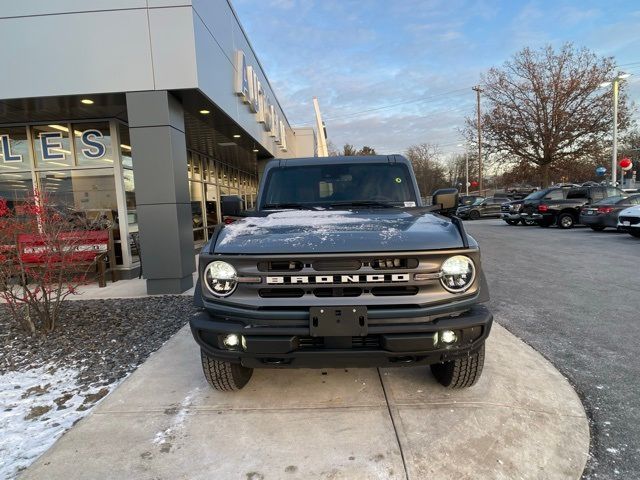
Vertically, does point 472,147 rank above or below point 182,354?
above

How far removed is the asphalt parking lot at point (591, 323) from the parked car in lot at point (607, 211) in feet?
15.1

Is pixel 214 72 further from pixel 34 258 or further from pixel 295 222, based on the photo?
pixel 295 222

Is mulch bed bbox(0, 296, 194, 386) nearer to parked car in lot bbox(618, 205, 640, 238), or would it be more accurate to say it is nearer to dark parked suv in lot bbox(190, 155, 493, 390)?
dark parked suv in lot bbox(190, 155, 493, 390)

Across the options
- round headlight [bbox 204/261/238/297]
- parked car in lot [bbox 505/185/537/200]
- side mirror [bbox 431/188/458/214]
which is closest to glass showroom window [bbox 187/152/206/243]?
side mirror [bbox 431/188/458/214]

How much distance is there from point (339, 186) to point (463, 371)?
2.05 metres

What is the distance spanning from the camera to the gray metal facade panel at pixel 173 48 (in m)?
6.48

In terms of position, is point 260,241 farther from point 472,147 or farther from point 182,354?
point 472,147

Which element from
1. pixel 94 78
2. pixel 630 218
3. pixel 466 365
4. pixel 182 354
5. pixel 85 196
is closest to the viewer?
pixel 466 365

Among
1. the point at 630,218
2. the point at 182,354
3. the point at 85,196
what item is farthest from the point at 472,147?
the point at 182,354

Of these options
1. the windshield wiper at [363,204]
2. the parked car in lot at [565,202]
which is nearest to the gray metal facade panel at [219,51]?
the windshield wiper at [363,204]

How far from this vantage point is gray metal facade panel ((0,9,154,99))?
6480mm

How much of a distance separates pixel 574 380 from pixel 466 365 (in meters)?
1.24

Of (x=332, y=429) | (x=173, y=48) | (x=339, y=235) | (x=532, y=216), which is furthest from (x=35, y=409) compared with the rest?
(x=532, y=216)

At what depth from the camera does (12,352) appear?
14.5 ft
